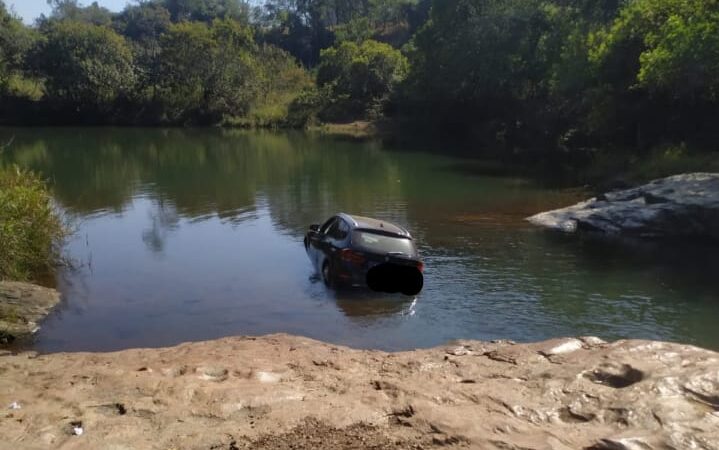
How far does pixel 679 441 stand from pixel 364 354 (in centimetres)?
540

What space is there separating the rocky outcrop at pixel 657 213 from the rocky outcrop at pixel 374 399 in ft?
44.4

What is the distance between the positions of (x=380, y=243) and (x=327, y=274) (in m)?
1.79

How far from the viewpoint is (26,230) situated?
16125 mm

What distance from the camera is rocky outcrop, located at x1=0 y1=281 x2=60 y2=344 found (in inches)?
512

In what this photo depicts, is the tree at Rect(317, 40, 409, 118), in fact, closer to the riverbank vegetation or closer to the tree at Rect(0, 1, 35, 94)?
the riverbank vegetation

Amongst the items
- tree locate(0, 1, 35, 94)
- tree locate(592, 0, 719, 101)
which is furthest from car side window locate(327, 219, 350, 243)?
tree locate(0, 1, 35, 94)

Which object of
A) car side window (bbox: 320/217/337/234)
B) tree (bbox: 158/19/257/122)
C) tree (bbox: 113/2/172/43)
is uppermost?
tree (bbox: 113/2/172/43)

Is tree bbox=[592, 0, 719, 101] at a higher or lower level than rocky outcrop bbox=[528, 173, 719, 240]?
higher

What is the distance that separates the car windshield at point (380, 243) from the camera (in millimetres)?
15383

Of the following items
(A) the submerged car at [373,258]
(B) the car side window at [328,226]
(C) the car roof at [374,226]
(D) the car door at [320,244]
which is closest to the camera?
(A) the submerged car at [373,258]

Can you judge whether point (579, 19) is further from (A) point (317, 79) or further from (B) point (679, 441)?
(B) point (679, 441)

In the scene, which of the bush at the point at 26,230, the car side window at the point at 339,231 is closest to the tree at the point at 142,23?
the bush at the point at 26,230

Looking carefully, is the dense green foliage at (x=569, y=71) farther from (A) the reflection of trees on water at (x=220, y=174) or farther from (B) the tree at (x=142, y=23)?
(B) the tree at (x=142, y=23)

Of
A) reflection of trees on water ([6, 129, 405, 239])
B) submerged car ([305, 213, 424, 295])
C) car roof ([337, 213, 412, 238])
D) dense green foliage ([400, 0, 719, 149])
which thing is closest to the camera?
submerged car ([305, 213, 424, 295])
